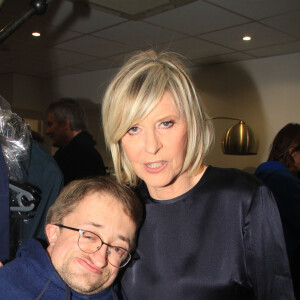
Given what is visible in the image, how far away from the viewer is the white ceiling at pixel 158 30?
12.0ft

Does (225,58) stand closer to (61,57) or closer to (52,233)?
(61,57)

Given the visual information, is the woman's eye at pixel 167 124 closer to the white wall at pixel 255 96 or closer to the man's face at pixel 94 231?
the man's face at pixel 94 231

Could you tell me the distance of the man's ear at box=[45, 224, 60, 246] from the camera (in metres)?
1.31

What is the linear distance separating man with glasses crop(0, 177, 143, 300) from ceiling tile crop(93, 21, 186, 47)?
9.86 ft

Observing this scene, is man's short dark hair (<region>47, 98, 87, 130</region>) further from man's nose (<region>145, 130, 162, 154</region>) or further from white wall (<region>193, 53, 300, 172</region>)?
white wall (<region>193, 53, 300, 172</region>)

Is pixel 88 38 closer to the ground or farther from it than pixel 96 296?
farther from it

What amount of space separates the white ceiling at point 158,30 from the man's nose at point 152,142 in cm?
259

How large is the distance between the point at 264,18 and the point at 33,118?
5029 millimetres

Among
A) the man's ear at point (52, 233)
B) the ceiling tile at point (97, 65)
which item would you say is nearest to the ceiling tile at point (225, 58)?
the ceiling tile at point (97, 65)

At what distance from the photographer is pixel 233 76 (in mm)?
5594

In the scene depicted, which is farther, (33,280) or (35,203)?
(35,203)

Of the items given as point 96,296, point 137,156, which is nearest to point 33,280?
point 96,296

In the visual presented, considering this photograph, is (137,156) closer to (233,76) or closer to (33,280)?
(33,280)

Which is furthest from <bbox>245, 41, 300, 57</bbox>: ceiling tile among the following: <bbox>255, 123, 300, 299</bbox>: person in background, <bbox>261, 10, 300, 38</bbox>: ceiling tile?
<bbox>255, 123, 300, 299</bbox>: person in background
